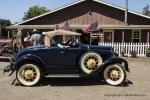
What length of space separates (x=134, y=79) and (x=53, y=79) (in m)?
2.82

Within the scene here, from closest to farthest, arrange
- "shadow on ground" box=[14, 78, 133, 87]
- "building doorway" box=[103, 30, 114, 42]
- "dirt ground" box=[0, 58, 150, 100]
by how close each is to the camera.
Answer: "dirt ground" box=[0, 58, 150, 100]
"shadow on ground" box=[14, 78, 133, 87]
"building doorway" box=[103, 30, 114, 42]

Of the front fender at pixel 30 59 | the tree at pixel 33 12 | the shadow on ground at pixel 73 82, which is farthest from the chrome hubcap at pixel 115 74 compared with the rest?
the tree at pixel 33 12

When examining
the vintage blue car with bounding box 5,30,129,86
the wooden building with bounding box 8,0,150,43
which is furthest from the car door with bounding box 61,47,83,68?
the wooden building with bounding box 8,0,150,43

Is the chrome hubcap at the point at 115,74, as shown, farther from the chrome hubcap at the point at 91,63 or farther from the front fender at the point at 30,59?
the front fender at the point at 30,59

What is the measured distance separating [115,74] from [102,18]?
21.9m

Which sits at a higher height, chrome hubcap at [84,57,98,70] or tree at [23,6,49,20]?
tree at [23,6,49,20]

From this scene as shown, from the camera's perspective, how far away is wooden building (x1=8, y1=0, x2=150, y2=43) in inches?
1297

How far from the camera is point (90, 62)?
11656 mm

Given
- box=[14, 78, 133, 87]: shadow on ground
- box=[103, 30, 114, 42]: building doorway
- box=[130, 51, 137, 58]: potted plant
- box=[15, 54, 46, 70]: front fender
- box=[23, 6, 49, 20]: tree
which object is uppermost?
box=[23, 6, 49, 20]: tree

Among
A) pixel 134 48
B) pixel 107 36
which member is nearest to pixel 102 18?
pixel 107 36

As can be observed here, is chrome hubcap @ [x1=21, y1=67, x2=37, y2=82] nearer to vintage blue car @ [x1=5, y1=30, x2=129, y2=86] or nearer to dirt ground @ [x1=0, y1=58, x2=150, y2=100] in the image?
vintage blue car @ [x1=5, y1=30, x2=129, y2=86]

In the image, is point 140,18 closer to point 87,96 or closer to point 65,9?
point 65,9

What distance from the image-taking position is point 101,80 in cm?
1266

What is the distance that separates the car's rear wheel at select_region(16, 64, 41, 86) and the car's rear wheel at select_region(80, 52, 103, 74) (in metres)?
1.37
